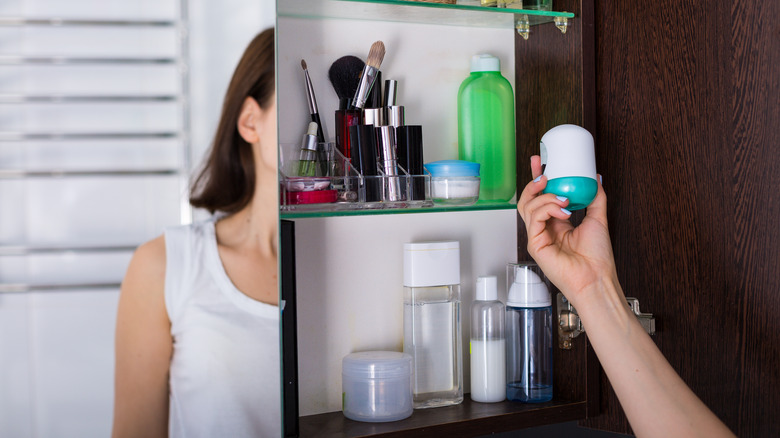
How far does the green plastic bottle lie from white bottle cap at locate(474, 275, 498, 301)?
113 millimetres

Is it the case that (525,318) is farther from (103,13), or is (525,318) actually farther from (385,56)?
(103,13)

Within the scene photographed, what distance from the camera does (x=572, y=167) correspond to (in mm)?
836

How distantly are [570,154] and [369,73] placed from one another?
29 centimetres

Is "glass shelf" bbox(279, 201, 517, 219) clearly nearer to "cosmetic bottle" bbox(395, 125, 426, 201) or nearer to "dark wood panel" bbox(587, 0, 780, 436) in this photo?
"cosmetic bottle" bbox(395, 125, 426, 201)

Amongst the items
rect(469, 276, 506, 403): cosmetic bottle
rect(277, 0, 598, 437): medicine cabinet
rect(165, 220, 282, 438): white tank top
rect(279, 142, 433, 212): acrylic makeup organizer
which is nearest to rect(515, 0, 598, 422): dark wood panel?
rect(277, 0, 598, 437): medicine cabinet

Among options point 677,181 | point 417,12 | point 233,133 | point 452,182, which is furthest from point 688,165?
point 233,133

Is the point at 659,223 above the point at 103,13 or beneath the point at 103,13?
beneath

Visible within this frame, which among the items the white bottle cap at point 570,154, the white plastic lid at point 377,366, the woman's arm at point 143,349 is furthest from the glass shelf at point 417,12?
the white plastic lid at point 377,366

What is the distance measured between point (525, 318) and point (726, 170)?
0.33 meters

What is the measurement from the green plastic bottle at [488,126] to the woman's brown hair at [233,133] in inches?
12.4

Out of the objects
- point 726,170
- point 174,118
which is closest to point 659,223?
point 726,170

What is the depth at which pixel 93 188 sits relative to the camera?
0.78 meters

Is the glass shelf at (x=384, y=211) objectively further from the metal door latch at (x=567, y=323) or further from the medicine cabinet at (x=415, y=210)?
the metal door latch at (x=567, y=323)

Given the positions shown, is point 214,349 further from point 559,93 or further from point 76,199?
point 559,93
